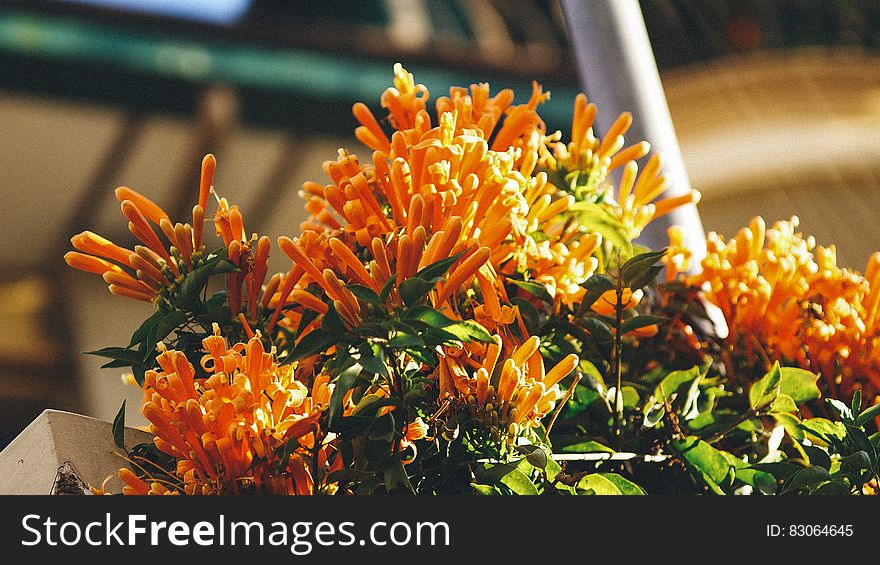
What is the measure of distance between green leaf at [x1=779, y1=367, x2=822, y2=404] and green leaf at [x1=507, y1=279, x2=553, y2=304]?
0.15 meters

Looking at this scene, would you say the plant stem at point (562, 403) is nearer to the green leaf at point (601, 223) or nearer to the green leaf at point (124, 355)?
the green leaf at point (601, 223)

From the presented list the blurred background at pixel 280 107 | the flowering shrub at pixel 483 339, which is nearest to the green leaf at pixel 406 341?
the flowering shrub at pixel 483 339

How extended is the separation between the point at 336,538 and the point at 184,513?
0.06 m

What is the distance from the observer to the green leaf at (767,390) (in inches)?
21.8

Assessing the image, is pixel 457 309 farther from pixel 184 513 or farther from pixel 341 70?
pixel 341 70

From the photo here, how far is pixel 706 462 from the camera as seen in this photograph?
1.76ft

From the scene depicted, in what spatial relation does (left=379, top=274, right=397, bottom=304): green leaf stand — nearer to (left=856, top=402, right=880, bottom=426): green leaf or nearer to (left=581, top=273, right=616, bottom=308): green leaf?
(left=581, top=273, right=616, bottom=308): green leaf

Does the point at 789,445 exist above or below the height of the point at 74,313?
below

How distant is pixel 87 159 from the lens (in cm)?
246

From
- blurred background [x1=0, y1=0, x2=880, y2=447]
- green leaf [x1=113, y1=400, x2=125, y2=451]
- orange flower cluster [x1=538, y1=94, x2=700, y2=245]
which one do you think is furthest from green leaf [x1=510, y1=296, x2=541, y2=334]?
blurred background [x1=0, y1=0, x2=880, y2=447]

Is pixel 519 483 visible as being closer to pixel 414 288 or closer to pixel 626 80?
pixel 414 288

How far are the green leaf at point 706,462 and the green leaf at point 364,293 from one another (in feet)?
0.66

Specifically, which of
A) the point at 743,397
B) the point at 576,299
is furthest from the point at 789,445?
the point at 576,299

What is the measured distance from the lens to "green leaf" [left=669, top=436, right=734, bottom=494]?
0.53 m
